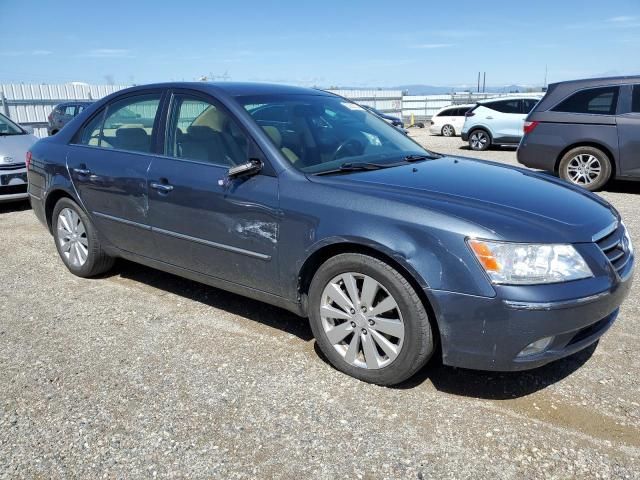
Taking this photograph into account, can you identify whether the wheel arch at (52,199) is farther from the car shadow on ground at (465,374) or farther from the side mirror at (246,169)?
the side mirror at (246,169)

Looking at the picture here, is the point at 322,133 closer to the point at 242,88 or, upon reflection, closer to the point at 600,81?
the point at 242,88

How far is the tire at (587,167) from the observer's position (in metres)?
8.34

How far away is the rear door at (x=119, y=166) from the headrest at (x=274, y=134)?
1004mm

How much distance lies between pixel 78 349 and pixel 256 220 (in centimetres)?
147

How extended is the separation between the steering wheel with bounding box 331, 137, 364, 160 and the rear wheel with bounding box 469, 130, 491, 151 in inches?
518

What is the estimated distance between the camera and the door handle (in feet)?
12.2

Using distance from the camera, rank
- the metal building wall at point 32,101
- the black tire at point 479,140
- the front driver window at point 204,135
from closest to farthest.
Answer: the front driver window at point 204,135
the black tire at point 479,140
the metal building wall at point 32,101

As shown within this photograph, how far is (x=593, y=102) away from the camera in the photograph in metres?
8.39

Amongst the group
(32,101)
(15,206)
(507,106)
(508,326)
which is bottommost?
(15,206)

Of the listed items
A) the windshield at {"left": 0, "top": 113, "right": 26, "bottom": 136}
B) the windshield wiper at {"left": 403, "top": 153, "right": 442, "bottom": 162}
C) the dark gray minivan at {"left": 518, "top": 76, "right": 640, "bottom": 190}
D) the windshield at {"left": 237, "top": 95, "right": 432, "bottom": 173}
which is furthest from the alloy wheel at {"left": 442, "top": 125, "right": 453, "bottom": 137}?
the windshield wiper at {"left": 403, "top": 153, "right": 442, "bottom": 162}

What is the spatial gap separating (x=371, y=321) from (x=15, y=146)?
22.8 ft

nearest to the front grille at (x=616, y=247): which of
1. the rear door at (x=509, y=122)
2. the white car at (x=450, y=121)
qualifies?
the rear door at (x=509, y=122)

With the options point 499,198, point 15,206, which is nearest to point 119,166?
point 499,198

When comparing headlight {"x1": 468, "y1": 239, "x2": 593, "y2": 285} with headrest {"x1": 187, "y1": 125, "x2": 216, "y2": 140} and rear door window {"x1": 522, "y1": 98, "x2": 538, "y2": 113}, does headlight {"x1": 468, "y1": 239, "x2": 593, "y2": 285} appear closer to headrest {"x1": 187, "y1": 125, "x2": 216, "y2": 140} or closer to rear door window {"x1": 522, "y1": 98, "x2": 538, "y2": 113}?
headrest {"x1": 187, "y1": 125, "x2": 216, "y2": 140}
